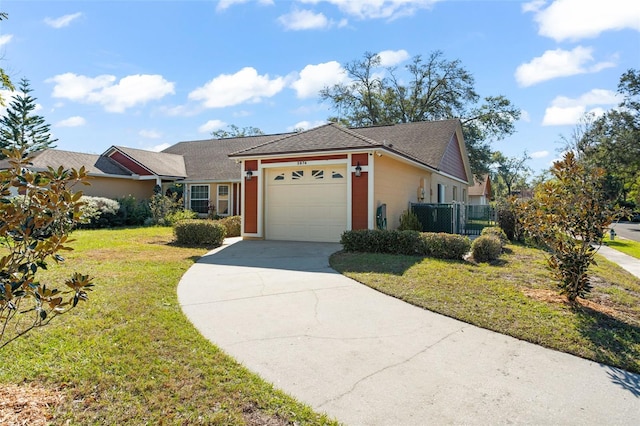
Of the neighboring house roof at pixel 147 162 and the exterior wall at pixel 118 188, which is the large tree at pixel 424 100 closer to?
the neighboring house roof at pixel 147 162

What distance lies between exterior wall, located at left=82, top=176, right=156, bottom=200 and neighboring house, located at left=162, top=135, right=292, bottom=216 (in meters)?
2.58

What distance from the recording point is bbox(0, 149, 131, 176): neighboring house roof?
1900cm

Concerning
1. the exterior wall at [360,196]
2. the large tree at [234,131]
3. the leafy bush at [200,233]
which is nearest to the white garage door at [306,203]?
the exterior wall at [360,196]

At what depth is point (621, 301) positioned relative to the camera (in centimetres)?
602

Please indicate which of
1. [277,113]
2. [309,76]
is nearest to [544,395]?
[277,113]

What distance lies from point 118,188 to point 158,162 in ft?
8.65

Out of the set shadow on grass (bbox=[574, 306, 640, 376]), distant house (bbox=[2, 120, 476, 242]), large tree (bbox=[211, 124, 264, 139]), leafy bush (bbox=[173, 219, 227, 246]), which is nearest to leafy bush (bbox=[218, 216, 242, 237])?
distant house (bbox=[2, 120, 476, 242])

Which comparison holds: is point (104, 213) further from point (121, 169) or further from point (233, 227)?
point (233, 227)

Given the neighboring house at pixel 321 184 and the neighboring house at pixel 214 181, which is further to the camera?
the neighboring house at pixel 214 181

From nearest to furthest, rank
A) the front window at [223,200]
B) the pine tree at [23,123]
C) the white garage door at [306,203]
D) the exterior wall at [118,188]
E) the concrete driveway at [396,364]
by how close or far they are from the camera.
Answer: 1. the concrete driveway at [396,364]
2. the white garage door at [306,203]
3. the exterior wall at [118,188]
4. the front window at [223,200]
5. the pine tree at [23,123]

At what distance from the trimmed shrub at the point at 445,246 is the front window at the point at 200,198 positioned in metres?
14.7

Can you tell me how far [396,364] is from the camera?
380cm

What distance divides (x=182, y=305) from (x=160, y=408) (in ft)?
9.48

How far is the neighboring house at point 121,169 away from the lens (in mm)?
19953
